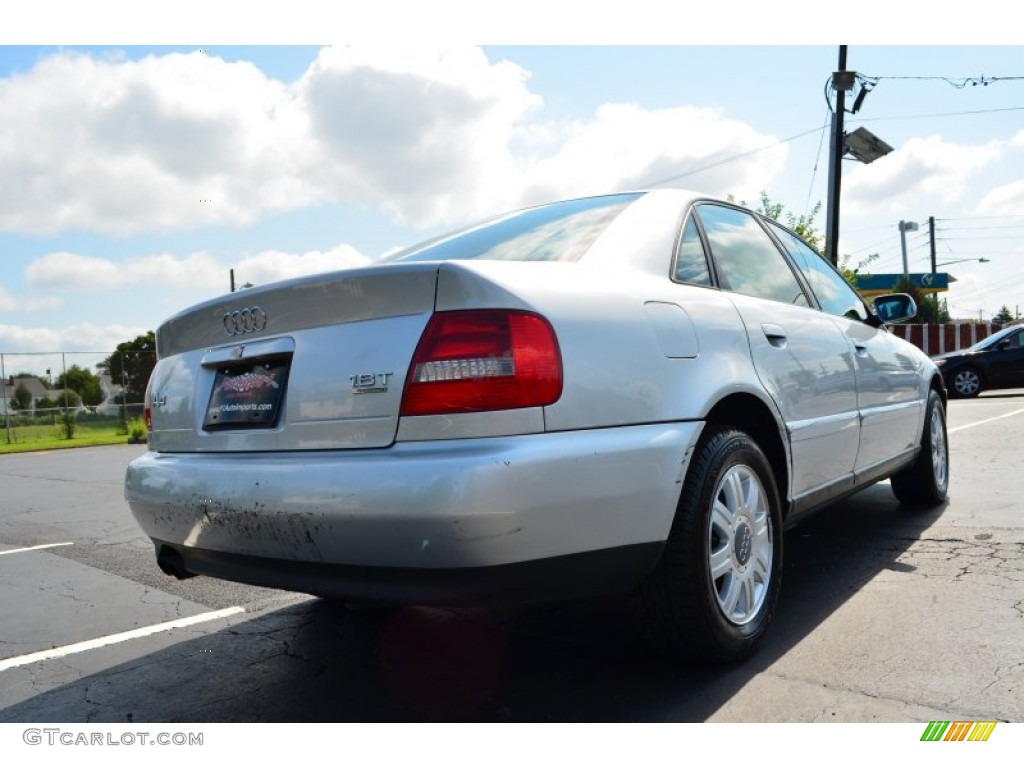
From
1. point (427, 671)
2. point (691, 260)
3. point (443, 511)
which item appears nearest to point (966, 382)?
point (691, 260)

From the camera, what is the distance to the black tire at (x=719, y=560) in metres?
2.42

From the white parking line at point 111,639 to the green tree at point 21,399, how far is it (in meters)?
26.3

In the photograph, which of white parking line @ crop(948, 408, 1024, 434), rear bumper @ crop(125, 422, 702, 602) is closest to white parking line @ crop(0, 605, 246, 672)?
rear bumper @ crop(125, 422, 702, 602)

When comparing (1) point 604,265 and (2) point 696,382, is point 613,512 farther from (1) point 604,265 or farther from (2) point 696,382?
(1) point 604,265

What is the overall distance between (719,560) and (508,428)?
3.18ft

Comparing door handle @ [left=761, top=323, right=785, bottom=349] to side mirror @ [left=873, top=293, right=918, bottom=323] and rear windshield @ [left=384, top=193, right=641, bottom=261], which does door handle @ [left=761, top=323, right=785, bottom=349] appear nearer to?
rear windshield @ [left=384, top=193, right=641, bottom=261]

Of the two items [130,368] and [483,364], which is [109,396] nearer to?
[130,368]

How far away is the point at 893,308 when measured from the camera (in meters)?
4.90

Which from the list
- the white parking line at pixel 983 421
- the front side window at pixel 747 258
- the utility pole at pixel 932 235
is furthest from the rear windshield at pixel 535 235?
the utility pole at pixel 932 235

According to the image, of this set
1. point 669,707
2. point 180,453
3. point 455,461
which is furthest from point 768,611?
point 180,453

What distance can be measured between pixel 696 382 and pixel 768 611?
88cm

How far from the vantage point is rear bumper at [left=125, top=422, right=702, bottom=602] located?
198 centimetres
